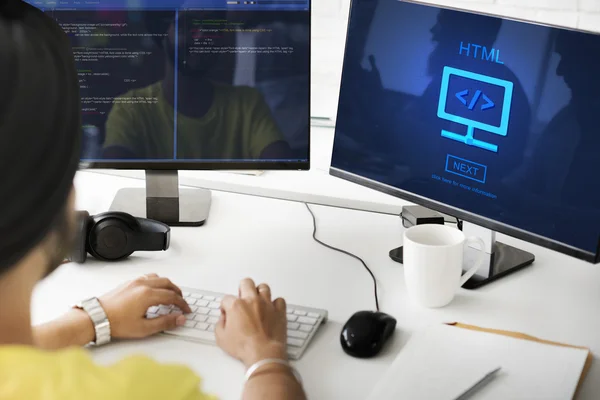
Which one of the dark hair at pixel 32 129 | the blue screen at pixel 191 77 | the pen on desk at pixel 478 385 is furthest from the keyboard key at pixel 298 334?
the dark hair at pixel 32 129

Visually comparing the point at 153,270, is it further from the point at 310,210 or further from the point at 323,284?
the point at 310,210

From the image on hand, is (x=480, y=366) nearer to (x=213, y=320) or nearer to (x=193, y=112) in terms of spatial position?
(x=213, y=320)

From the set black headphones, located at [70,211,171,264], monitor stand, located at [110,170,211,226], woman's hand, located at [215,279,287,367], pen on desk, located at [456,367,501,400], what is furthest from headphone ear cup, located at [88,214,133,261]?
pen on desk, located at [456,367,501,400]

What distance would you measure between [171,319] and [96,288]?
0.68ft

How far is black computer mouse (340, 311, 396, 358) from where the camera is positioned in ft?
4.10

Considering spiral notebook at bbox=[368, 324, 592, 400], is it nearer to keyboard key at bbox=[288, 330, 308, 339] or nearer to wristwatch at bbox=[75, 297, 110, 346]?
keyboard key at bbox=[288, 330, 308, 339]

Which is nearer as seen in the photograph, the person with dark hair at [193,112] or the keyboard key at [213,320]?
the keyboard key at [213,320]

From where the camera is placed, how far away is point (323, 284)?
1.48m

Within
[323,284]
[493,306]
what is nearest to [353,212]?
[323,284]

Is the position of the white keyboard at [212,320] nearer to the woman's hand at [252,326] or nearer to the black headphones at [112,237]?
the woman's hand at [252,326]

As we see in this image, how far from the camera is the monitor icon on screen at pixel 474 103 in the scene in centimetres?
141

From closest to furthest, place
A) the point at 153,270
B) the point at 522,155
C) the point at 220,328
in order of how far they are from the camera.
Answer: the point at 220,328
the point at 522,155
the point at 153,270

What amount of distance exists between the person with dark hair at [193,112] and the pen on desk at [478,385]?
0.66 m

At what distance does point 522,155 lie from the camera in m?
1.40
